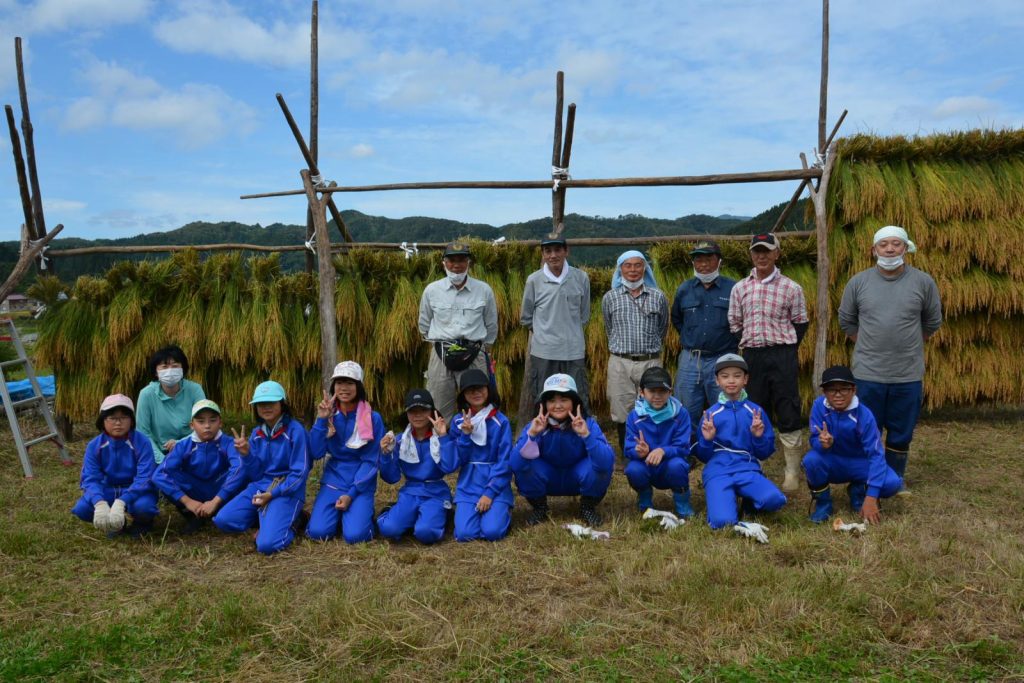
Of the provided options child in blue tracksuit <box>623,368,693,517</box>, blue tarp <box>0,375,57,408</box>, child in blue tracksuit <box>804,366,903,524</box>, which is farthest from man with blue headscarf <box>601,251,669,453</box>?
blue tarp <box>0,375,57,408</box>

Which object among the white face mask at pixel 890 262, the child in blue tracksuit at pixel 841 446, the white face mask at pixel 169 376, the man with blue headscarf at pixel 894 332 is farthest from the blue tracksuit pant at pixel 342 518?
the white face mask at pixel 890 262

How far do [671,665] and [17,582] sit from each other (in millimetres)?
2712

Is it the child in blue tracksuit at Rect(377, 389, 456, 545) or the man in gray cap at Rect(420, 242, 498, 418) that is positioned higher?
the man in gray cap at Rect(420, 242, 498, 418)

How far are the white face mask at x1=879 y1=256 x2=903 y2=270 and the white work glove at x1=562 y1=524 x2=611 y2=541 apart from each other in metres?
2.11

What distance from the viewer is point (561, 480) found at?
4.04 meters

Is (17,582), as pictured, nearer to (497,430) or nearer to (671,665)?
(497,430)

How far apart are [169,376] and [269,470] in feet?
3.13

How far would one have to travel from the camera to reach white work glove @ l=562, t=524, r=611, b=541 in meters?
3.65

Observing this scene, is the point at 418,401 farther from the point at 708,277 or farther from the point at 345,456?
the point at 708,277

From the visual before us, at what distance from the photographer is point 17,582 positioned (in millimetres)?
3279

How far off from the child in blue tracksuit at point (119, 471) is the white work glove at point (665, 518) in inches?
99.2

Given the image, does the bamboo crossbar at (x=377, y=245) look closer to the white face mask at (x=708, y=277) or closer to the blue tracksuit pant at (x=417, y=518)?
the white face mask at (x=708, y=277)

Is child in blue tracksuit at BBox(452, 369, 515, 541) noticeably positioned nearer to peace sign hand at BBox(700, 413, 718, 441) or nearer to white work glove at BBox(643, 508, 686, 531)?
white work glove at BBox(643, 508, 686, 531)

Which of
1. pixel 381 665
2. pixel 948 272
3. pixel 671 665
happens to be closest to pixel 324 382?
pixel 381 665
